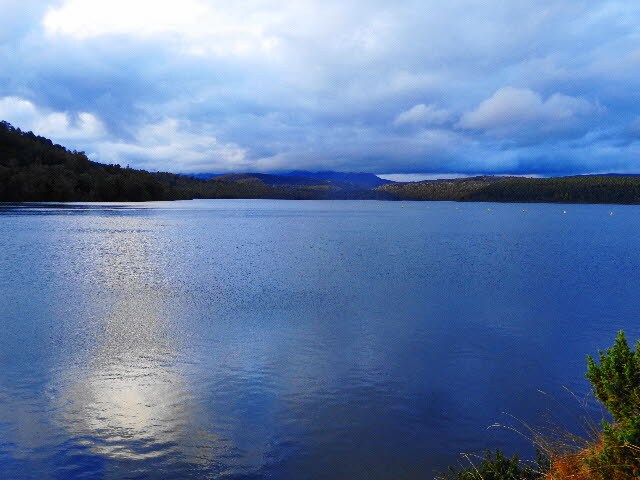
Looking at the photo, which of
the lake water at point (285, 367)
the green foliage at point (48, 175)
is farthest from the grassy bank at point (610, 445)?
the green foliage at point (48, 175)

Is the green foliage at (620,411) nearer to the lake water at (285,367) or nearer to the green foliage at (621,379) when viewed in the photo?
the green foliage at (621,379)

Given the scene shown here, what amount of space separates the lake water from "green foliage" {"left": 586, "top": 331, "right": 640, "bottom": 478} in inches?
124

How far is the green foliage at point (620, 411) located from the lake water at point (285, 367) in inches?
124

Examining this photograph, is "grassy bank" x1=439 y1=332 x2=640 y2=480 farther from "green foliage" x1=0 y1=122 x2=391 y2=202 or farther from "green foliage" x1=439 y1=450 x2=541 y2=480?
"green foliage" x1=0 y1=122 x2=391 y2=202

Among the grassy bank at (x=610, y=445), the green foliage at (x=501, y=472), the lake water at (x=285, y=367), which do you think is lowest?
the lake water at (x=285, y=367)

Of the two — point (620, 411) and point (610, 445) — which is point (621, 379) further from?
point (610, 445)

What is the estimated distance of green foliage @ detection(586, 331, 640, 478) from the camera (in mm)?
5911

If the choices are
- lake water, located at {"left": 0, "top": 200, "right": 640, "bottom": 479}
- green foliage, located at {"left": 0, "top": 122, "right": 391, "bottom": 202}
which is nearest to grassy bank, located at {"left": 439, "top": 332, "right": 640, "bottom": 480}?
lake water, located at {"left": 0, "top": 200, "right": 640, "bottom": 479}

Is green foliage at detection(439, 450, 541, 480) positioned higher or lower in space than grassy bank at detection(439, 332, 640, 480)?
lower

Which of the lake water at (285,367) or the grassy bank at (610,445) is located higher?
the grassy bank at (610,445)

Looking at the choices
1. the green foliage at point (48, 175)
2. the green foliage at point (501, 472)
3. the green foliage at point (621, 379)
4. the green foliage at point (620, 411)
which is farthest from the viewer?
the green foliage at point (48, 175)

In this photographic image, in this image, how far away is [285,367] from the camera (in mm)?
13727

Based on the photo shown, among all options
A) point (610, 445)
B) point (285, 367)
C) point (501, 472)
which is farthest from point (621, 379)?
point (285, 367)

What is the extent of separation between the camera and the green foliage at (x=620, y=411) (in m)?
5.91
